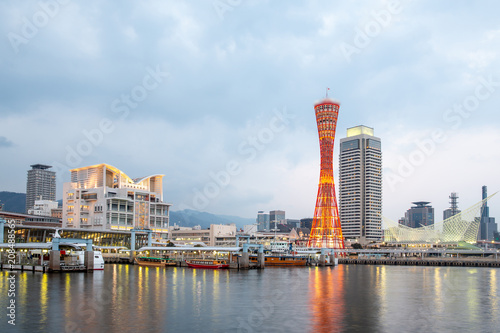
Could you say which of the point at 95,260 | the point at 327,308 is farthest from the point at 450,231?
the point at 327,308

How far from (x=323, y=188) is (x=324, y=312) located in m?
88.3

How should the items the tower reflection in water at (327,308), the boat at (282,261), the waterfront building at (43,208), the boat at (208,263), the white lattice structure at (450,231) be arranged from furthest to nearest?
the waterfront building at (43,208) → the white lattice structure at (450,231) → the boat at (282,261) → the boat at (208,263) → the tower reflection in water at (327,308)

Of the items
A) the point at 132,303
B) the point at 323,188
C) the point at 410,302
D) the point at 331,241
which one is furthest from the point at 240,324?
the point at 331,241

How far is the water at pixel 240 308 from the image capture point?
83.0ft

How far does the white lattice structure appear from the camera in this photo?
13824cm

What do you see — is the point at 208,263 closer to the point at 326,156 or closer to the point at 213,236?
the point at 326,156

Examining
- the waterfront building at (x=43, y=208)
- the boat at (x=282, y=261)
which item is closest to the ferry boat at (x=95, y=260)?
the boat at (x=282, y=261)

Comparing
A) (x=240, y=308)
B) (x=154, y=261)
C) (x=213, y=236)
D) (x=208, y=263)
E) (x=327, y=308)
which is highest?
(x=240, y=308)

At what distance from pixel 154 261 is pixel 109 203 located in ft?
144

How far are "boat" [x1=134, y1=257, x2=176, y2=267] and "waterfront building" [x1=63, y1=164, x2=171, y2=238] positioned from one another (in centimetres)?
3664

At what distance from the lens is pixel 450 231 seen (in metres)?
150

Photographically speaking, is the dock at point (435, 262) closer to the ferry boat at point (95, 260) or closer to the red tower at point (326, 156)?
the red tower at point (326, 156)

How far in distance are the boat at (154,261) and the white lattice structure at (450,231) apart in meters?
90.9

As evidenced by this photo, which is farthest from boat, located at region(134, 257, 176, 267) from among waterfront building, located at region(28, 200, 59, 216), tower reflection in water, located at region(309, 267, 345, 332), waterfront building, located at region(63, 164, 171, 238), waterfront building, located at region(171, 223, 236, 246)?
waterfront building, located at region(28, 200, 59, 216)
